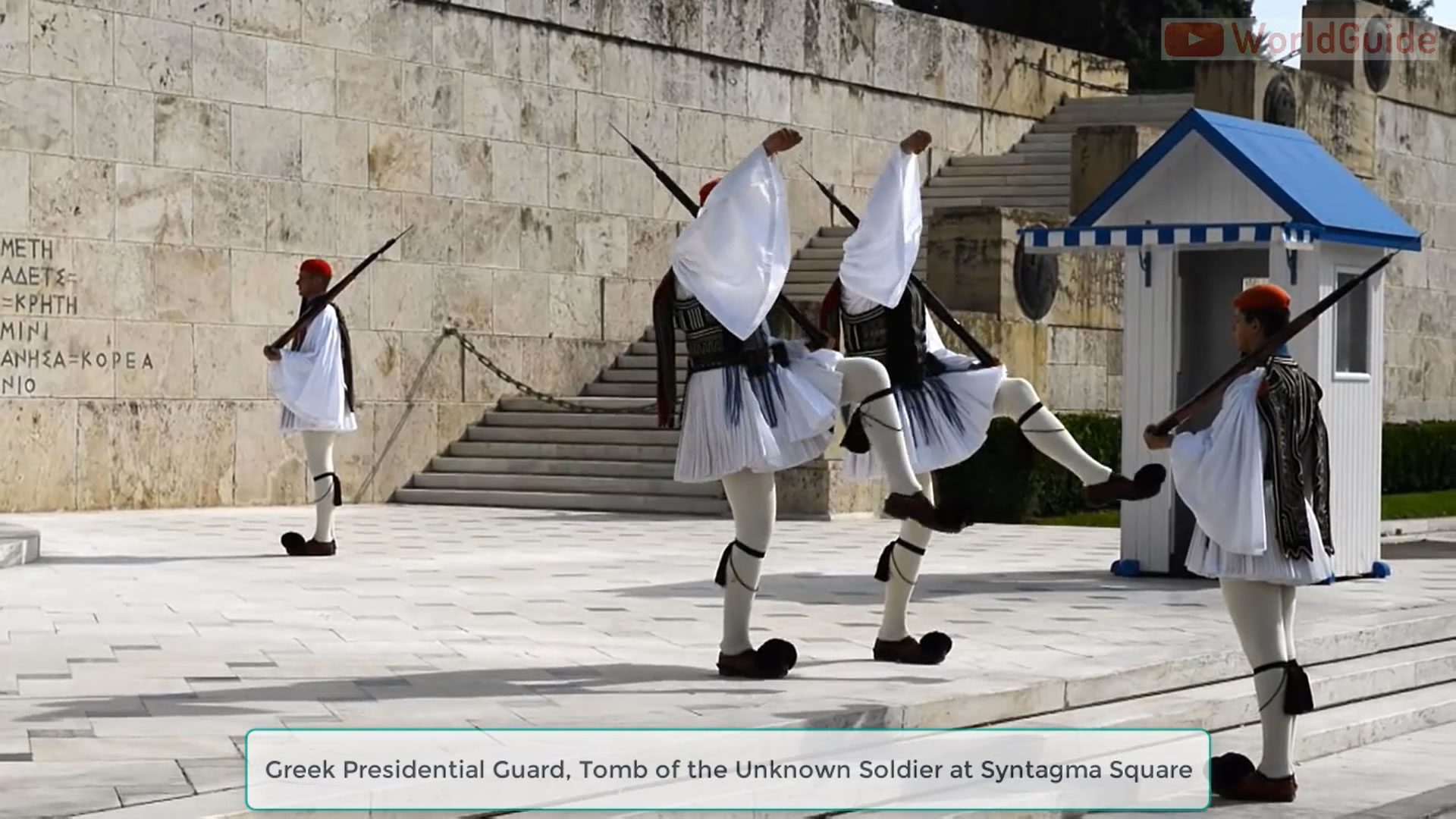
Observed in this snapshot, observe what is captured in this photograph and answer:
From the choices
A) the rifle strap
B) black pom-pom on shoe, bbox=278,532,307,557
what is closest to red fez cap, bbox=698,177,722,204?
the rifle strap

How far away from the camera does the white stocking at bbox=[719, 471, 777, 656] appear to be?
8.08m

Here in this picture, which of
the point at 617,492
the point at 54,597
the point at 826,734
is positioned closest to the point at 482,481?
the point at 617,492

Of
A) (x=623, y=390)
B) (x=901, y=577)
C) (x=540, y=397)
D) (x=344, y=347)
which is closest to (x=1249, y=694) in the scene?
(x=901, y=577)

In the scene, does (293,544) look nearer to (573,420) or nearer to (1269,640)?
(573,420)

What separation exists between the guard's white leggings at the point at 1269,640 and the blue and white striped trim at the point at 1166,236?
→ 5.23 metres

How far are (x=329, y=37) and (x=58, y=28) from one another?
8.69 ft

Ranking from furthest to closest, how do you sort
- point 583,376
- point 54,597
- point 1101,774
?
point 583,376 → point 54,597 → point 1101,774

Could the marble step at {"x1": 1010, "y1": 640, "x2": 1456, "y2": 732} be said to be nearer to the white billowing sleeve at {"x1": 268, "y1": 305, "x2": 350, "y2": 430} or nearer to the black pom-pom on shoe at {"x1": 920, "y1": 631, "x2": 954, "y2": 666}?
the black pom-pom on shoe at {"x1": 920, "y1": 631, "x2": 954, "y2": 666}

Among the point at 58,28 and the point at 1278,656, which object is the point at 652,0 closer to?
the point at 58,28

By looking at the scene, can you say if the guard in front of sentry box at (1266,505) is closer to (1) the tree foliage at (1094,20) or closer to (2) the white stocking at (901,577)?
(2) the white stocking at (901,577)

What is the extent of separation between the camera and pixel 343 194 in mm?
19219

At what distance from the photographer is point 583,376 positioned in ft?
70.7

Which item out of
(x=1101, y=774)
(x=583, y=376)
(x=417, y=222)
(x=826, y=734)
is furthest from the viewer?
(x=583, y=376)

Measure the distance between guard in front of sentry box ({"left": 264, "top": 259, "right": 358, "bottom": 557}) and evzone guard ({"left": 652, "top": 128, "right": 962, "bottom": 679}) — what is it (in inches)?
221
